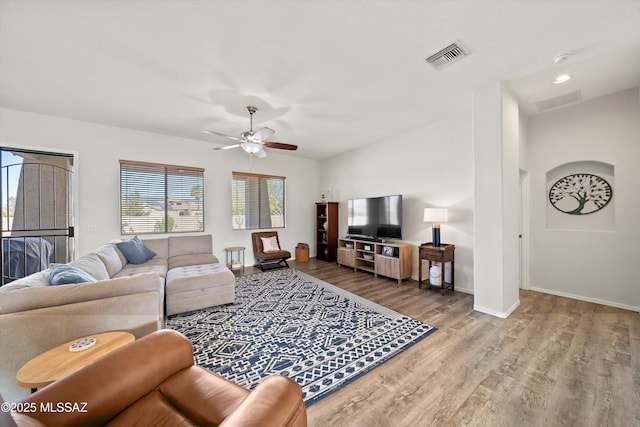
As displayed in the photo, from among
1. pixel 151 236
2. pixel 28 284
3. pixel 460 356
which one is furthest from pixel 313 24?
pixel 151 236

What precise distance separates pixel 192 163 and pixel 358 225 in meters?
3.86

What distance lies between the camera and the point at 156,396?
1.08m

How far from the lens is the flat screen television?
177 inches

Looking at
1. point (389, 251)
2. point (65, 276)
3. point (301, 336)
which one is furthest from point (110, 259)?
point (389, 251)

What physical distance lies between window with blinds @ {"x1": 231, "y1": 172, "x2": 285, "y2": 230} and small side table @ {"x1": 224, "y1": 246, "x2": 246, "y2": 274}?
56 centimetres

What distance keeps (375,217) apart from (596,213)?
3174 mm

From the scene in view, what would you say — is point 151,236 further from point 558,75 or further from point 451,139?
point 558,75

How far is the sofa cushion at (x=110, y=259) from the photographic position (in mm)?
2951

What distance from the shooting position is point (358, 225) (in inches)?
208

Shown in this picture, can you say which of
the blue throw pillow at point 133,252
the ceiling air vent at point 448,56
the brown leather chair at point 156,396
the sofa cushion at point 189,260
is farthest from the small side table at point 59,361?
the ceiling air vent at point 448,56

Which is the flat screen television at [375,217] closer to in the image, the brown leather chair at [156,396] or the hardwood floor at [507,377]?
the hardwood floor at [507,377]

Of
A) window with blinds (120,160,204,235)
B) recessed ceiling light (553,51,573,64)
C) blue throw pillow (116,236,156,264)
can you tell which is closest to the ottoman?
blue throw pillow (116,236,156,264)

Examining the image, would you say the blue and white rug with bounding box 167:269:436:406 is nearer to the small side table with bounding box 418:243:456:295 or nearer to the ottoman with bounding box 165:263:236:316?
the ottoman with bounding box 165:263:236:316

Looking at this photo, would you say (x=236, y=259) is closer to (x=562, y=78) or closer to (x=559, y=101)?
(x=562, y=78)
